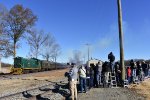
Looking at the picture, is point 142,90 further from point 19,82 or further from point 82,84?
point 19,82

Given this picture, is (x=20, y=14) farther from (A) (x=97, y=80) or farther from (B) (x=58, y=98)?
(B) (x=58, y=98)

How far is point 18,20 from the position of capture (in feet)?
234

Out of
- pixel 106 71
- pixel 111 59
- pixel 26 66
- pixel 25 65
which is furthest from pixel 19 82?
pixel 26 66

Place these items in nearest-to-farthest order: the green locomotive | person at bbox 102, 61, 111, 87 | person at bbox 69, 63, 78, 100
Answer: person at bbox 69, 63, 78, 100 → person at bbox 102, 61, 111, 87 → the green locomotive

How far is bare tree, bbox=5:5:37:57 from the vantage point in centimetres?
6931

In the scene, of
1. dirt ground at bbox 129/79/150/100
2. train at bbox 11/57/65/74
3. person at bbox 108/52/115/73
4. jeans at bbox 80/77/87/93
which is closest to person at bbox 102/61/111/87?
person at bbox 108/52/115/73

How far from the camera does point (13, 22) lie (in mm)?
70562

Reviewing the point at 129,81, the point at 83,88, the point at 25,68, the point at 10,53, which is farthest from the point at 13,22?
the point at 83,88

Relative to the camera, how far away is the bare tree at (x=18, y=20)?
69.3 m

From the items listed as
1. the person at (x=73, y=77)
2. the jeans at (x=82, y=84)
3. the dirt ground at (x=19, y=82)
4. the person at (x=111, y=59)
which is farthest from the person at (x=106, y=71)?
the dirt ground at (x=19, y=82)

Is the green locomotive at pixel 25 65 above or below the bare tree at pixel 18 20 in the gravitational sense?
below

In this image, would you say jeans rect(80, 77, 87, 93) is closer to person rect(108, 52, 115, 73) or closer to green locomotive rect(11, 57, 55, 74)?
person rect(108, 52, 115, 73)

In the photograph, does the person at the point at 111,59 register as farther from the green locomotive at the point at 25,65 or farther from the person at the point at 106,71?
the green locomotive at the point at 25,65

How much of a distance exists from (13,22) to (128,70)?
47.1m
